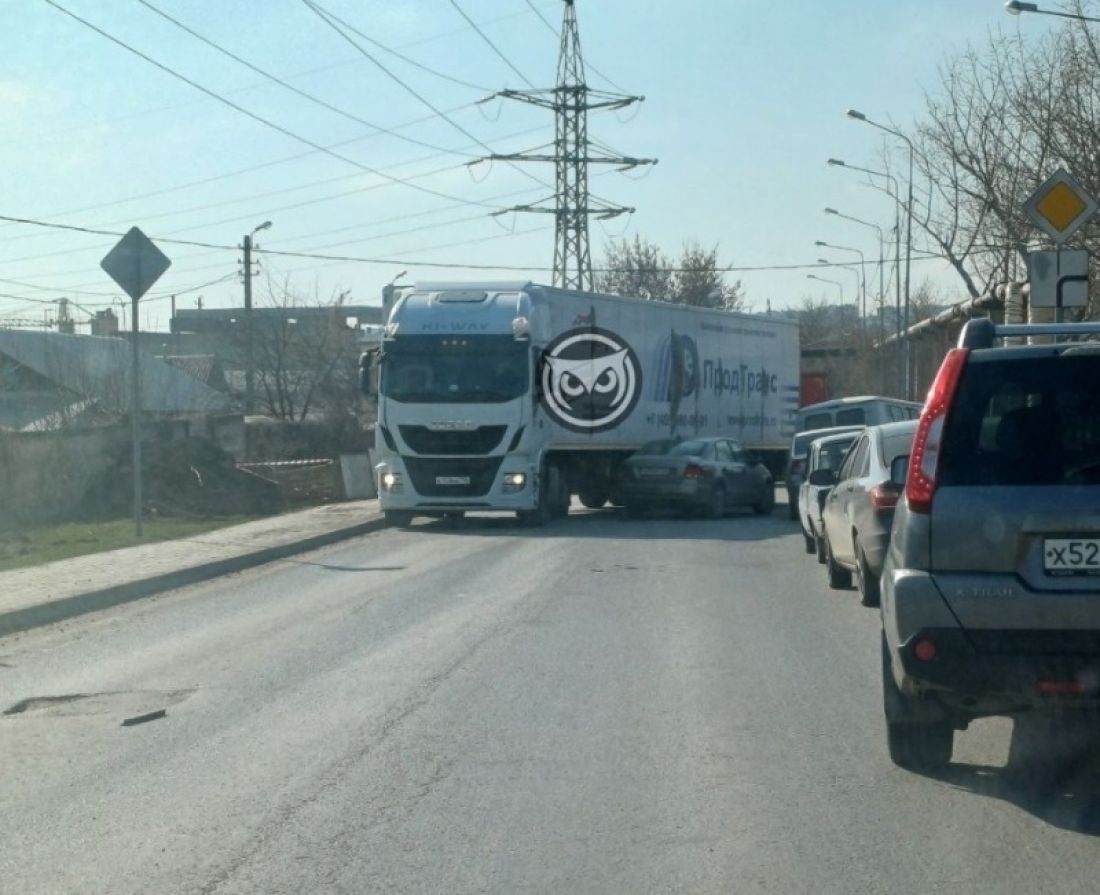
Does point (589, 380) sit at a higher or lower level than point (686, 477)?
higher

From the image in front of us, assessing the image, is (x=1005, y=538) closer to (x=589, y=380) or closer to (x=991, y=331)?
(x=991, y=331)

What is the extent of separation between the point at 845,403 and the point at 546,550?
16.7 m

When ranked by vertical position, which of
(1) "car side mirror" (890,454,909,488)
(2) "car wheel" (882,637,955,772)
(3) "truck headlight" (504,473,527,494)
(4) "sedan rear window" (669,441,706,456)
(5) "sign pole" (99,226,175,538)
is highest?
(5) "sign pole" (99,226,175,538)

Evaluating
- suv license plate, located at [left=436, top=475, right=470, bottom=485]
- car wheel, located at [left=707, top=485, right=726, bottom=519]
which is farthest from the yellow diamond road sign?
car wheel, located at [left=707, top=485, right=726, bottom=519]

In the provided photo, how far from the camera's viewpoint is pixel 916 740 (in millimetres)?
7051

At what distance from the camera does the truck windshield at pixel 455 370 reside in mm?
23844

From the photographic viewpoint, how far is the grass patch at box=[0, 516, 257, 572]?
1828 centimetres

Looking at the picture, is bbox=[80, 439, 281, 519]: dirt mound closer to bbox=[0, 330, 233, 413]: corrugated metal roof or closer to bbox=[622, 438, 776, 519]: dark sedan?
bbox=[0, 330, 233, 413]: corrugated metal roof

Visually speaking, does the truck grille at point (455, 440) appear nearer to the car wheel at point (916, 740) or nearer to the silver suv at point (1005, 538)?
the car wheel at point (916, 740)

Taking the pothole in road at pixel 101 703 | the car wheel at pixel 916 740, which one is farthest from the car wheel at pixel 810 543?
the car wheel at pixel 916 740

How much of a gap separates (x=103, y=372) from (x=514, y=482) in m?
14.7

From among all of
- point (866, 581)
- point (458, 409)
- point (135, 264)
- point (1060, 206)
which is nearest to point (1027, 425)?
point (866, 581)

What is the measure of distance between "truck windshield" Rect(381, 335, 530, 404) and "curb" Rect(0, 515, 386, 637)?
11.6 feet

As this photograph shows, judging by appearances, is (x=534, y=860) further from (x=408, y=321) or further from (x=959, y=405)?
(x=408, y=321)
